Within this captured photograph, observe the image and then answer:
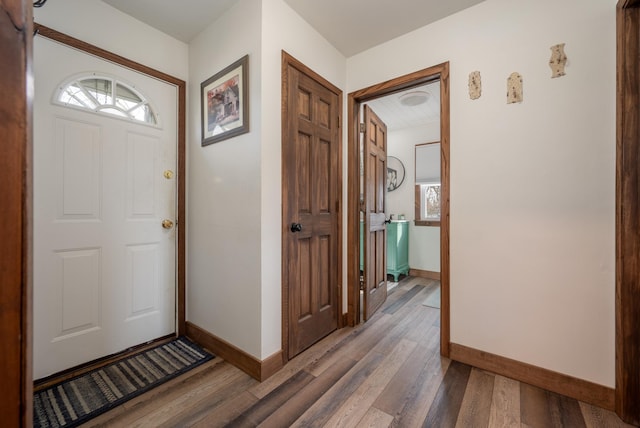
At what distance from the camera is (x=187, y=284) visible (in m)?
2.26

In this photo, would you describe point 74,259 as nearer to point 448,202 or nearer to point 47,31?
point 47,31

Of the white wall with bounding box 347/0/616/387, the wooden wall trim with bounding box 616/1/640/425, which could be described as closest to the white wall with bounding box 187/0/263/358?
the white wall with bounding box 347/0/616/387

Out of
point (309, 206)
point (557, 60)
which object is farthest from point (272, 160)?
point (557, 60)

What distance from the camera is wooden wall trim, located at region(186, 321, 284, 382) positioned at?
5.43 feet

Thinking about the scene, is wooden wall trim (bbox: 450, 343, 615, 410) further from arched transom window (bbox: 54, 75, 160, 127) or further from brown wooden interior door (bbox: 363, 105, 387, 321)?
arched transom window (bbox: 54, 75, 160, 127)

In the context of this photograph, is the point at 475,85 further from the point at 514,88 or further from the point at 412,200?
the point at 412,200

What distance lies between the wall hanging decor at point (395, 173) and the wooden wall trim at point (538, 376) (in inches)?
115

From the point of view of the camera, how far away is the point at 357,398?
1.49 metres

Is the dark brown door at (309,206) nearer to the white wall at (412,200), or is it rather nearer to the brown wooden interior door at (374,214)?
the brown wooden interior door at (374,214)

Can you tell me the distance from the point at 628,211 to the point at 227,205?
2256 mm

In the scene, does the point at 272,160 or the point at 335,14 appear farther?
the point at 335,14

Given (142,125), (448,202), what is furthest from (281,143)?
(448,202)

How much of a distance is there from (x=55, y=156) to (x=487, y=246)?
278 centimetres

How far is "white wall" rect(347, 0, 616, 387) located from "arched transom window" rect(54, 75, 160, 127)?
7.03 ft
